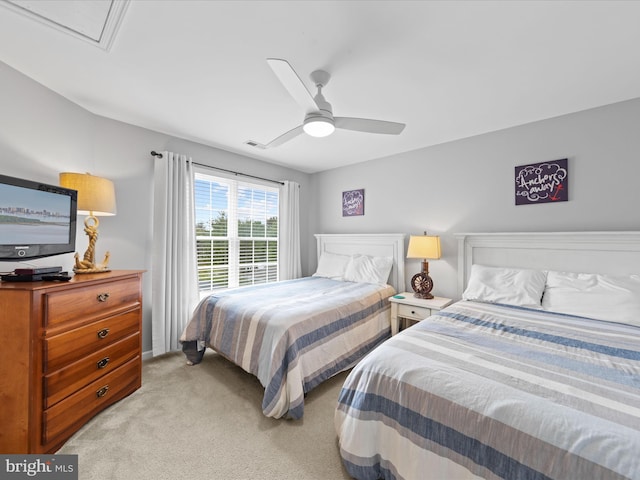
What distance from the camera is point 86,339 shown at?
174 centimetres

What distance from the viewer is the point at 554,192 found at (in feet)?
8.16

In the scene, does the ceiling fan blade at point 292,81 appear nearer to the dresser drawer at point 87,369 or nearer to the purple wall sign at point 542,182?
the dresser drawer at point 87,369

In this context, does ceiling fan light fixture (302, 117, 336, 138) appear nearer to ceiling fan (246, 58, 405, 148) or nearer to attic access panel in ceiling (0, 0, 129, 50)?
ceiling fan (246, 58, 405, 148)

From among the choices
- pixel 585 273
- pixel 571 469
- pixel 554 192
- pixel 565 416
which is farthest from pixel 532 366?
pixel 554 192

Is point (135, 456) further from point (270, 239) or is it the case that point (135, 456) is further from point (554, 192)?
point (554, 192)

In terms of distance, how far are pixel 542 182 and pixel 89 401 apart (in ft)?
13.6

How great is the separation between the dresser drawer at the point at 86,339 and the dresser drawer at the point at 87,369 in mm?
36

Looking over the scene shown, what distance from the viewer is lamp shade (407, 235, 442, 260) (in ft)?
9.50

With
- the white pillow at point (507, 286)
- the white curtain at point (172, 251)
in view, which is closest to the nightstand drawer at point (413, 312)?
the white pillow at point (507, 286)

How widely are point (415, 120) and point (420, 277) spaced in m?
1.68

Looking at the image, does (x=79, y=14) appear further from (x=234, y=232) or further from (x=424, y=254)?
(x=424, y=254)

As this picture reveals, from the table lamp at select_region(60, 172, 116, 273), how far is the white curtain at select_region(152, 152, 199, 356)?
62cm

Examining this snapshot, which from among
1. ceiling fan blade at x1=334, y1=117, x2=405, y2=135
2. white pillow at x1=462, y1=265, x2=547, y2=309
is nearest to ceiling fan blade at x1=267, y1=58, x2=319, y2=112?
ceiling fan blade at x1=334, y1=117, x2=405, y2=135

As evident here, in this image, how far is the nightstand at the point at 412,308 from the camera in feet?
8.63
